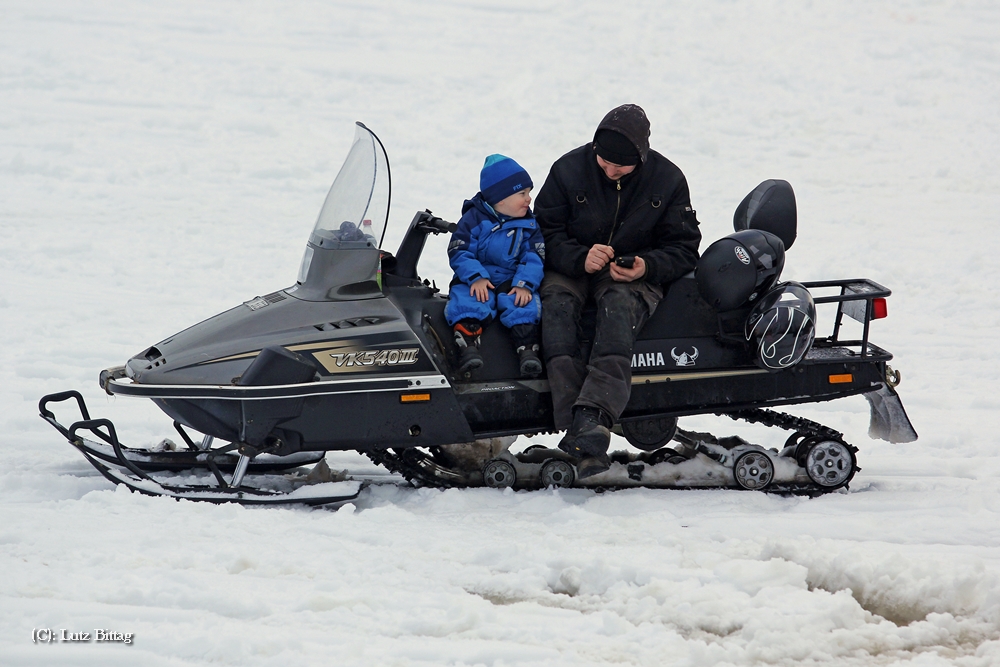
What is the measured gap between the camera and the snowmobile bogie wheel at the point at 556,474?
4.88 metres

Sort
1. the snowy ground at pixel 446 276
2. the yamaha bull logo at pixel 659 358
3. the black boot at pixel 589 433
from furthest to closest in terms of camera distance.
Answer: the yamaha bull logo at pixel 659 358 < the black boot at pixel 589 433 < the snowy ground at pixel 446 276

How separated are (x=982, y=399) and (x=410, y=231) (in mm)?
3764

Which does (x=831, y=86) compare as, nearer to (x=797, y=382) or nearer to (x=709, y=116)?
(x=709, y=116)

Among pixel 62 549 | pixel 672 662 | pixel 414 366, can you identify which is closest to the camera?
pixel 672 662

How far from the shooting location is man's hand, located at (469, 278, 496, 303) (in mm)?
4562

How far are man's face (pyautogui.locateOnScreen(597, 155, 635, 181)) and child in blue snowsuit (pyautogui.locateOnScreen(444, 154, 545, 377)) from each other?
0.39 m

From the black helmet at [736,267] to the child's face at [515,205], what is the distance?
90cm

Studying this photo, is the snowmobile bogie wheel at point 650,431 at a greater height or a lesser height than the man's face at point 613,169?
lesser

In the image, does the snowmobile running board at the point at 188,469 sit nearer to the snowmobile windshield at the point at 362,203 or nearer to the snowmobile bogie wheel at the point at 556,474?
the snowmobile bogie wheel at the point at 556,474

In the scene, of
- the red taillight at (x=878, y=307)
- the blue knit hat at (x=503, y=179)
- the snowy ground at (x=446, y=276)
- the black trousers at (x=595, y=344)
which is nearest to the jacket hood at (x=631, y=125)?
the blue knit hat at (x=503, y=179)

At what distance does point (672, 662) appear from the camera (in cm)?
333

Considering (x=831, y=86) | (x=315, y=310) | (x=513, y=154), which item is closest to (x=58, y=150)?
(x=513, y=154)

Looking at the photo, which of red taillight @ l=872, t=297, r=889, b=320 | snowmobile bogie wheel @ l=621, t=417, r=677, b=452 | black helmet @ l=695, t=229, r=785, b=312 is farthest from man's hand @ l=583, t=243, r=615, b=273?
red taillight @ l=872, t=297, r=889, b=320

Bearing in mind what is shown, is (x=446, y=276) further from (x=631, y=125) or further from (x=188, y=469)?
(x=631, y=125)
